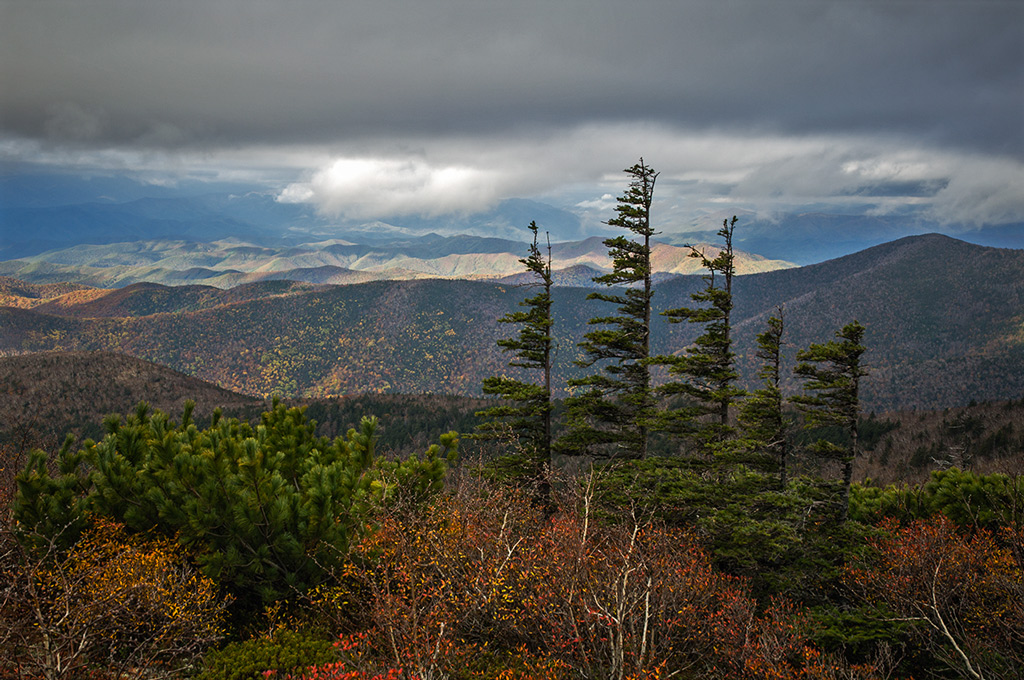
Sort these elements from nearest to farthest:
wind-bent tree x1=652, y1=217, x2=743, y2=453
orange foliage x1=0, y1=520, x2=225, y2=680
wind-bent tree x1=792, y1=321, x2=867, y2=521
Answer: orange foliage x1=0, y1=520, x2=225, y2=680 → wind-bent tree x1=792, y1=321, x2=867, y2=521 → wind-bent tree x1=652, y1=217, x2=743, y2=453

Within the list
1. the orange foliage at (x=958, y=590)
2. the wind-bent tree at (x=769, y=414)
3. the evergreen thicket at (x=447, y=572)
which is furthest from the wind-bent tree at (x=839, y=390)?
the orange foliage at (x=958, y=590)

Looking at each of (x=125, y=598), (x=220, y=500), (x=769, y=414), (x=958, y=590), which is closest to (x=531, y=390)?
(x=769, y=414)

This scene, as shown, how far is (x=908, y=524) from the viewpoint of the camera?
22.2 metres

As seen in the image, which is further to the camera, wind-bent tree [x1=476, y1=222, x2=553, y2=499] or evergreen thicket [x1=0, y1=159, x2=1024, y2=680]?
wind-bent tree [x1=476, y1=222, x2=553, y2=499]

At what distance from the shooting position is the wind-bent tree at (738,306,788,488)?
19.0 meters

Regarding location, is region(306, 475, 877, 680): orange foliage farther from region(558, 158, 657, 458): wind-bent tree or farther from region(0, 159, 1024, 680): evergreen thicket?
region(558, 158, 657, 458): wind-bent tree

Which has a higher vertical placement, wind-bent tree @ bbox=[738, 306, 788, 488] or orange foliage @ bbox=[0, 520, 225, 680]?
wind-bent tree @ bbox=[738, 306, 788, 488]

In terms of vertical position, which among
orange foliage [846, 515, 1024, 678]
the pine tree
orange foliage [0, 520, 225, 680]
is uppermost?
the pine tree

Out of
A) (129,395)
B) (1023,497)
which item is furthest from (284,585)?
(129,395)

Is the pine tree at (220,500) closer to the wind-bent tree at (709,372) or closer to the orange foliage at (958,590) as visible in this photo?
the wind-bent tree at (709,372)

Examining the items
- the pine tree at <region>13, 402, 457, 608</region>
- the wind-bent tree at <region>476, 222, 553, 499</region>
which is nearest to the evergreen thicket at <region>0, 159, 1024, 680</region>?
the pine tree at <region>13, 402, 457, 608</region>

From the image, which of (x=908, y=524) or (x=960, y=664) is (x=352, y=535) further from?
(x=908, y=524)

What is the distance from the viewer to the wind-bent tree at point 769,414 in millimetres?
18953

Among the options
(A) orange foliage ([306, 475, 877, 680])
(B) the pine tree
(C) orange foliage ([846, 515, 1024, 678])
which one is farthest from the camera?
(B) the pine tree
